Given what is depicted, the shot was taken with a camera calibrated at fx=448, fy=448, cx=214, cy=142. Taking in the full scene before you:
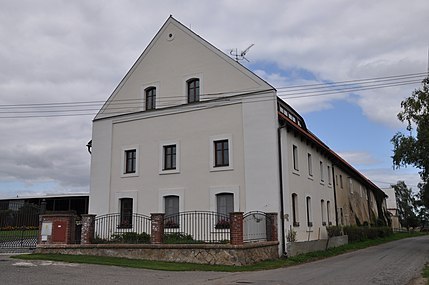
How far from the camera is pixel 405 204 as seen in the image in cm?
9912

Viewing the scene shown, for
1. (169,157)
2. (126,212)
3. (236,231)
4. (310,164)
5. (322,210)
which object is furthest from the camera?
(322,210)

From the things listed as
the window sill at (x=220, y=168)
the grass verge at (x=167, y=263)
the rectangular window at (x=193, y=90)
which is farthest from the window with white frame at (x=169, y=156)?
the grass verge at (x=167, y=263)

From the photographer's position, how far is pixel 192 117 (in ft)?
77.1

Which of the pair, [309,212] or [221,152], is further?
[309,212]

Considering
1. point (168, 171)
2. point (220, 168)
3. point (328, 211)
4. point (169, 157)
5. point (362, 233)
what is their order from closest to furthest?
point (220, 168) → point (168, 171) → point (169, 157) → point (328, 211) → point (362, 233)

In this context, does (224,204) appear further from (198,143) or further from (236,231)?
(236,231)

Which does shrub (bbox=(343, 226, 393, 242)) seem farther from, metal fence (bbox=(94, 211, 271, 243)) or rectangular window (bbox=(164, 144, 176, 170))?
rectangular window (bbox=(164, 144, 176, 170))

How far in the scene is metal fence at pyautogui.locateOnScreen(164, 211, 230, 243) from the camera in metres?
20.5

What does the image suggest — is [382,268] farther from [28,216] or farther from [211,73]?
[28,216]

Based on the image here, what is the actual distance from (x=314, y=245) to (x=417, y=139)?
9777 mm

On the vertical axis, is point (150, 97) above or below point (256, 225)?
above

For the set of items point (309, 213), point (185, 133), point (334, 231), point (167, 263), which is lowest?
point (167, 263)

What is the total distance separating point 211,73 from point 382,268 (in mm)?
12421

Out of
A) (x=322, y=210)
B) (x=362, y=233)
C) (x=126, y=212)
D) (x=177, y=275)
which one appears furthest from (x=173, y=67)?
(x=362, y=233)
